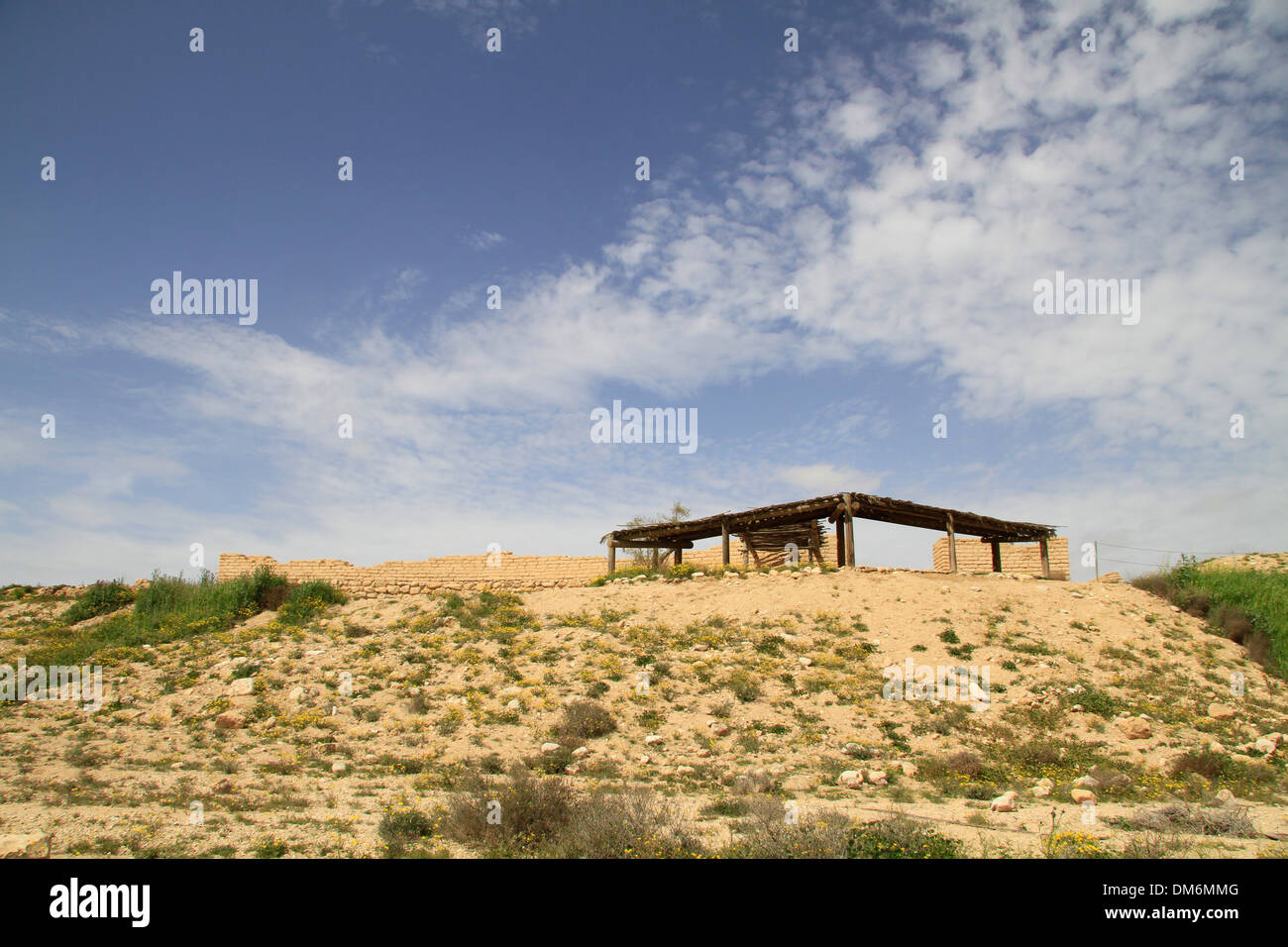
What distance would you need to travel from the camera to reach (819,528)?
28047mm

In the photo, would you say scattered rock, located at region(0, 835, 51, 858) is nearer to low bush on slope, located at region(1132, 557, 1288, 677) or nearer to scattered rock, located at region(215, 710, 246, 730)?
scattered rock, located at region(215, 710, 246, 730)

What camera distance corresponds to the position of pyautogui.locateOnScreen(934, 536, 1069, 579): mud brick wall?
26.6 meters

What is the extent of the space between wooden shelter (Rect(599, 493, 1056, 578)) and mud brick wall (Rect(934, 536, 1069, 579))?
2.99ft

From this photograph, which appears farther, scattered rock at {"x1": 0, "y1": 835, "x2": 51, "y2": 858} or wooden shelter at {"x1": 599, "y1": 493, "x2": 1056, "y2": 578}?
wooden shelter at {"x1": 599, "y1": 493, "x2": 1056, "y2": 578}

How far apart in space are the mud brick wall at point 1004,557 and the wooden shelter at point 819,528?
35.9 inches

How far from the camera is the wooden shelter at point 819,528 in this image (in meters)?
22.5

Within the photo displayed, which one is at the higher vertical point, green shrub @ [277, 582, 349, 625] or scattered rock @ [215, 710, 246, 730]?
green shrub @ [277, 582, 349, 625]

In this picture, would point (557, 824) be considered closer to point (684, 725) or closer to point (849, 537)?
point (684, 725)

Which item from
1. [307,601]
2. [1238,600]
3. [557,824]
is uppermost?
[307,601]

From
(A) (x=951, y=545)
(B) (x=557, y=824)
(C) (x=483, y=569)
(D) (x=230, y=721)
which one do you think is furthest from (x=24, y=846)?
(A) (x=951, y=545)

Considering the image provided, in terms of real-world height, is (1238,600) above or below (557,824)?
above

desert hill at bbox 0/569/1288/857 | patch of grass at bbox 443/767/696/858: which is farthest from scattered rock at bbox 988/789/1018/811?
patch of grass at bbox 443/767/696/858

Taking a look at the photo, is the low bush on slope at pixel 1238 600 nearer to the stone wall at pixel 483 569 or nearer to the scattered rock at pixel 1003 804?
the stone wall at pixel 483 569

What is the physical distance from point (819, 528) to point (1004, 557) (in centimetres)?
743
